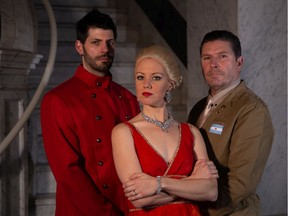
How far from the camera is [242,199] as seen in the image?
7.85ft

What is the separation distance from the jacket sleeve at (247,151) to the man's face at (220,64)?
0.59 ft

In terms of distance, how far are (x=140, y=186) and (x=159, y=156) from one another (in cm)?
15

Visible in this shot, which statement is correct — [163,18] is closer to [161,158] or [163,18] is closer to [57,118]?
[57,118]

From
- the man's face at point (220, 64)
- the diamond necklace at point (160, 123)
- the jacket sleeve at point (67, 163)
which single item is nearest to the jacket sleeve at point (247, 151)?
the man's face at point (220, 64)

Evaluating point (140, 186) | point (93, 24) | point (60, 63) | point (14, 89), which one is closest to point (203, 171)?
point (140, 186)

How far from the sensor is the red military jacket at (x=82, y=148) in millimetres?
2361

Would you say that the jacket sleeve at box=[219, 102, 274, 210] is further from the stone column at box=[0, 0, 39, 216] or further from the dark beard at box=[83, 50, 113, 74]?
the stone column at box=[0, 0, 39, 216]

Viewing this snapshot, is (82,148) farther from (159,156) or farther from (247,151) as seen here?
(247,151)

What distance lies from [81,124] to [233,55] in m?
0.72

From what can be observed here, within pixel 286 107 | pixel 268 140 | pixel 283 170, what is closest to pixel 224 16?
pixel 286 107

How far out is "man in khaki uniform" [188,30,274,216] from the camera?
2.34 meters

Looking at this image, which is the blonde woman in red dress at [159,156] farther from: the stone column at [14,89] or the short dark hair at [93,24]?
the stone column at [14,89]

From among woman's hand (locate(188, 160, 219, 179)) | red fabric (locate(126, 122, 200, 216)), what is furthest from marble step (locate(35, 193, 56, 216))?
woman's hand (locate(188, 160, 219, 179))

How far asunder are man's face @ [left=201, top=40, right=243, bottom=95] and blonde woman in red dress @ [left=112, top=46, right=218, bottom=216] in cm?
44
